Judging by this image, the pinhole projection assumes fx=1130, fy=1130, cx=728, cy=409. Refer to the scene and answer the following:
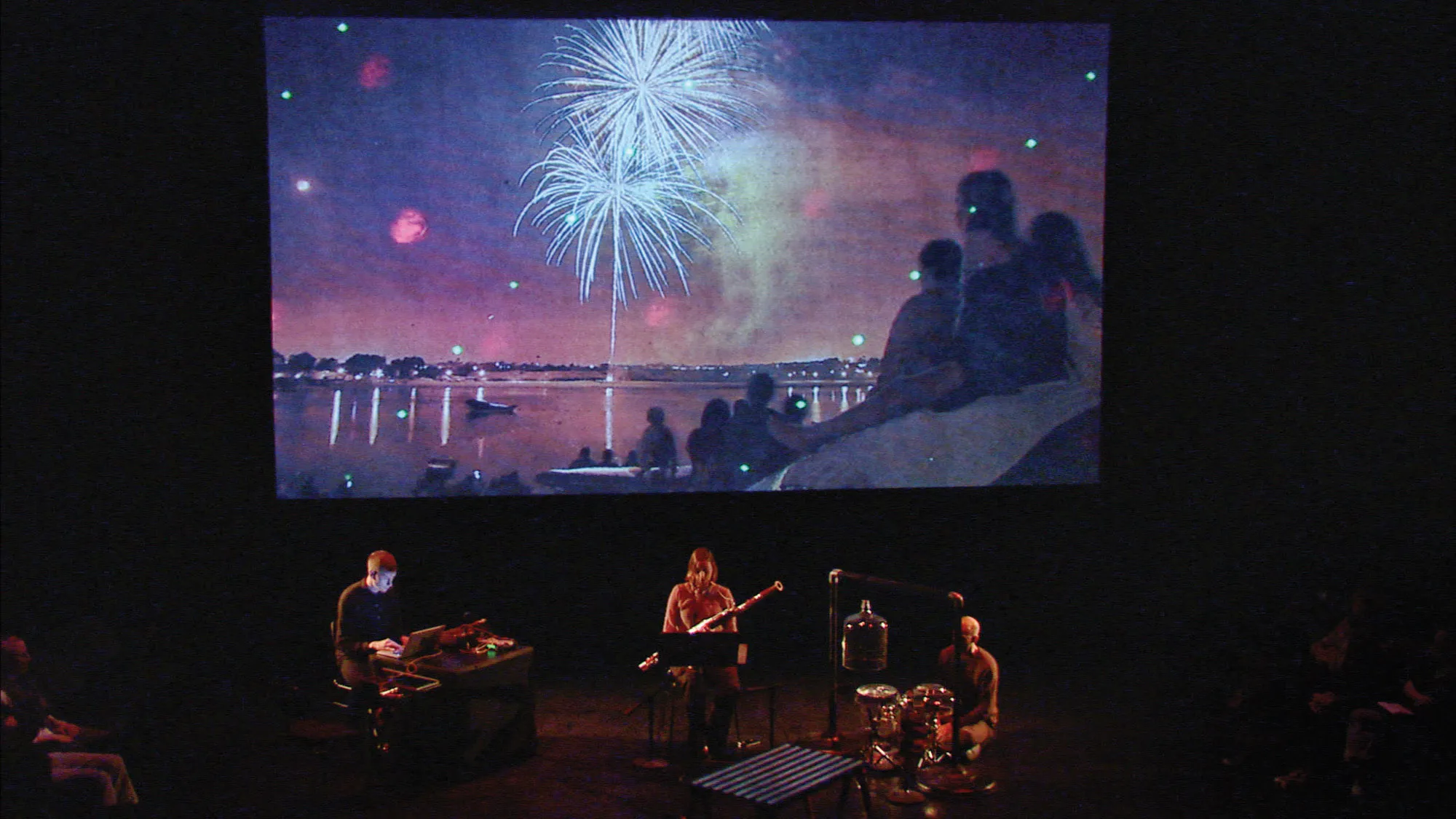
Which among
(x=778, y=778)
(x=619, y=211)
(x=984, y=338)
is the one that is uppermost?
(x=619, y=211)

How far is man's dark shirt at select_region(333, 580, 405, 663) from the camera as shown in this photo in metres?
5.84

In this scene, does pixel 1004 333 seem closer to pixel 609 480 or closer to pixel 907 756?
pixel 609 480

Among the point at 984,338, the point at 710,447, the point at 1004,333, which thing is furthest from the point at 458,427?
the point at 1004,333

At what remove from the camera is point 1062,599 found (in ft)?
24.7

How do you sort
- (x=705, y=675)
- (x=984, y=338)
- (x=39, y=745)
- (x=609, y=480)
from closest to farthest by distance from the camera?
(x=39, y=745)
(x=705, y=675)
(x=609, y=480)
(x=984, y=338)

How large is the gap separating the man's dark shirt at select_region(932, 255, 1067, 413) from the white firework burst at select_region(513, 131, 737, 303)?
1621mm

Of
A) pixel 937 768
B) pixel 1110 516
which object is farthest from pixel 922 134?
pixel 937 768

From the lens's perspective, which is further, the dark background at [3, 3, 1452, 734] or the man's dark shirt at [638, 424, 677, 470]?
the man's dark shirt at [638, 424, 677, 470]

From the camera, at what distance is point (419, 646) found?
555 centimetres

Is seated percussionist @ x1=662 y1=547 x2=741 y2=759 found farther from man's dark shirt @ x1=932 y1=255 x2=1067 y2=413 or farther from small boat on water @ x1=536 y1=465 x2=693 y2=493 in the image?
man's dark shirt @ x1=932 y1=255 x2=1067 y2=413

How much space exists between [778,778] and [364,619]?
252 cm

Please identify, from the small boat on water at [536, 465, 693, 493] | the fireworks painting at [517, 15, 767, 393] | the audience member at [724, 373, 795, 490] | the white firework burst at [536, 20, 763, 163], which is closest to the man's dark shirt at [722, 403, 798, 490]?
the audience member at [724, 373, 795, 490]

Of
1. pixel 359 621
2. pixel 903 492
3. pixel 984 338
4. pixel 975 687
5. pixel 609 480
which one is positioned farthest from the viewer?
pixel 903 492

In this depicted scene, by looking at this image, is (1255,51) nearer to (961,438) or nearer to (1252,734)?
(961,438)
